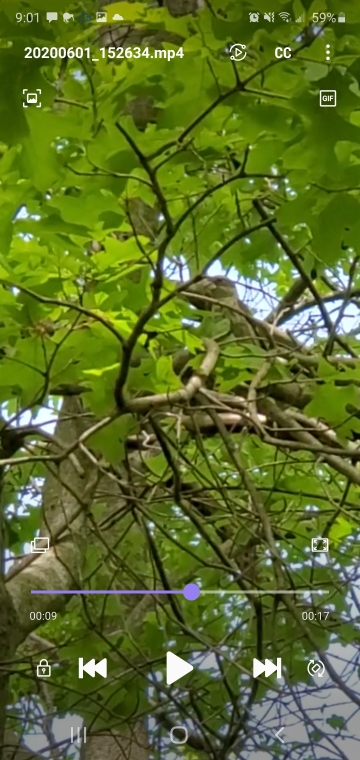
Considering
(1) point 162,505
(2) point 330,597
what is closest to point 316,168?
(2) point 330,597

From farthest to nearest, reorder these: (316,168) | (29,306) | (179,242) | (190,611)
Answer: (190,611) → (179,242) → (29,306) → (316,168)

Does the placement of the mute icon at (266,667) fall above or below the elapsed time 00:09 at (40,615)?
below

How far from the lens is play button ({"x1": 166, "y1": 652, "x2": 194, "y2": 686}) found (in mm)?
1033

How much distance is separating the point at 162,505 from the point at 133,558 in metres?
0.12

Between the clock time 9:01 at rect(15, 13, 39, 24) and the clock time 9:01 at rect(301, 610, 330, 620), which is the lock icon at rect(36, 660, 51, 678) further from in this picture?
the clock time 9:01 at rect(15, 13, 39, 24)

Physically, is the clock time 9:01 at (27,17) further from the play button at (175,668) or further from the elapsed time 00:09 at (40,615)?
the play button at (175,668)

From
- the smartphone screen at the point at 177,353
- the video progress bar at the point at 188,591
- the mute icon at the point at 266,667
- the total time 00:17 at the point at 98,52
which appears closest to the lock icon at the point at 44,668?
the smartphone screen at the point at 177,353

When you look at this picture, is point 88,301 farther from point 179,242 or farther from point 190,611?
point 190,611

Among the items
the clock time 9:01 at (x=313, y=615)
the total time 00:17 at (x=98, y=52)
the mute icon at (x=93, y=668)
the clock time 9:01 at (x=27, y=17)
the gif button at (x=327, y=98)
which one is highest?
the total time 00:17 at (x=98, y=52)

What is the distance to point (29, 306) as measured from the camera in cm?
70

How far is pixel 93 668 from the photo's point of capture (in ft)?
3.39

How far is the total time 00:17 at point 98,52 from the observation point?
0.53m

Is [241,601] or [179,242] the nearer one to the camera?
[179,242]

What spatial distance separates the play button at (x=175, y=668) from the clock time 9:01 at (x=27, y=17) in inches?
30.7
